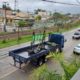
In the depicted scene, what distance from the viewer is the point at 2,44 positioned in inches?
1069

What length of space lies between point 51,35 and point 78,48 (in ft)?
11.8

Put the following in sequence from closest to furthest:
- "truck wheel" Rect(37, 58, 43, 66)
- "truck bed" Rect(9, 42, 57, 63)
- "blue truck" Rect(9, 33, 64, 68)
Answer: "truck bed" Rect(9, 42, 57, 63) < "blue truck" Rect(9, 33, 64, 68) < "truck wheel" Rect(37, 58, 43, 66)

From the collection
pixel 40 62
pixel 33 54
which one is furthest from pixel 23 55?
pixel 40 62

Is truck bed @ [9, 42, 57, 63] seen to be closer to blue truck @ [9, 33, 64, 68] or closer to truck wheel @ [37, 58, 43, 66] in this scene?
blue truck @ [9, 33, 64, 68]

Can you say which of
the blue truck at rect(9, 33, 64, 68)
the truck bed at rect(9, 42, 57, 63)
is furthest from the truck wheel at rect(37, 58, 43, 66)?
the truck bed at rect(9, 42, 57, 63)

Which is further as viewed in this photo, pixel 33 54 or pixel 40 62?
pixel 40 62

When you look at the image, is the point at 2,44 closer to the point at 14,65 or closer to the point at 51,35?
the point at 51,35

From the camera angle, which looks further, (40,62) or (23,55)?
(40,62)

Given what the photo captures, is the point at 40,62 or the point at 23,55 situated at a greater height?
the point at 23,55

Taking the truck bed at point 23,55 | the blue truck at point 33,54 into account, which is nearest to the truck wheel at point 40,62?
the blue truck at point 33,54

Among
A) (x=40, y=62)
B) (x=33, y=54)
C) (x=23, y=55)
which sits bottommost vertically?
(x=40, y=62)

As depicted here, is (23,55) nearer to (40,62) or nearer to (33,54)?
(33,54)

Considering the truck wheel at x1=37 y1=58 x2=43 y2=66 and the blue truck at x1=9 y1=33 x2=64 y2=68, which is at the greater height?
the blue truck at x1=9 y1=33 x2=64 y2=68

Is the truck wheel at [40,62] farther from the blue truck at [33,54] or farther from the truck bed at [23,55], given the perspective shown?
the truck bed at [23,55]
